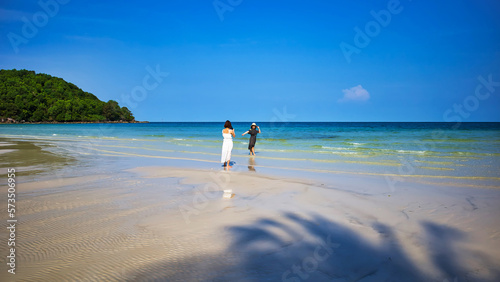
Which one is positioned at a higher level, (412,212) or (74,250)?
(412,212)

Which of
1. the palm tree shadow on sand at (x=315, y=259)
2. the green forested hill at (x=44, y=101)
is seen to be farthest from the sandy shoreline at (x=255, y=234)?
the green forested hill at (x=44, y=101)

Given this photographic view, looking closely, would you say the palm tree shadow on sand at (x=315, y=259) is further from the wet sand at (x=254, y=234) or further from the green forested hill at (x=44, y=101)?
the green forested hill at (x=44, y=101)

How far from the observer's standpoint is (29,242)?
407 cm

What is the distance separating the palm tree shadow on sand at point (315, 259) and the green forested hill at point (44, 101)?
14947cm

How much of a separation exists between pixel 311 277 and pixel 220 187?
506 centimetres

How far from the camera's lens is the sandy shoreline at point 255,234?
338 cm

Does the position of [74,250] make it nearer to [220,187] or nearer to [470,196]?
[220,187]

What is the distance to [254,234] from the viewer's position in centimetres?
449

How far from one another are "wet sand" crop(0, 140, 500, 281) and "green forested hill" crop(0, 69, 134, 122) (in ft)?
478

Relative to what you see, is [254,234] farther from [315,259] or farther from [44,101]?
[44,101]

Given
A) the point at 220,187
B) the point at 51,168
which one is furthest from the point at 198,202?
the point at 51,168

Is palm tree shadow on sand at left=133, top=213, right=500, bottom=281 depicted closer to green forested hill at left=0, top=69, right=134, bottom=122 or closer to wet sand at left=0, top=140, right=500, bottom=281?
wet sand at left=0, top=140, right=500, bottom=281

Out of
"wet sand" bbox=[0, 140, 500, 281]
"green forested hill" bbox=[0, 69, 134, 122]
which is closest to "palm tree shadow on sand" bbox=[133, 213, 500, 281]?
"wet sand" bbox=[0, 140, 500, 281]

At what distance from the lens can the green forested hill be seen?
119m
